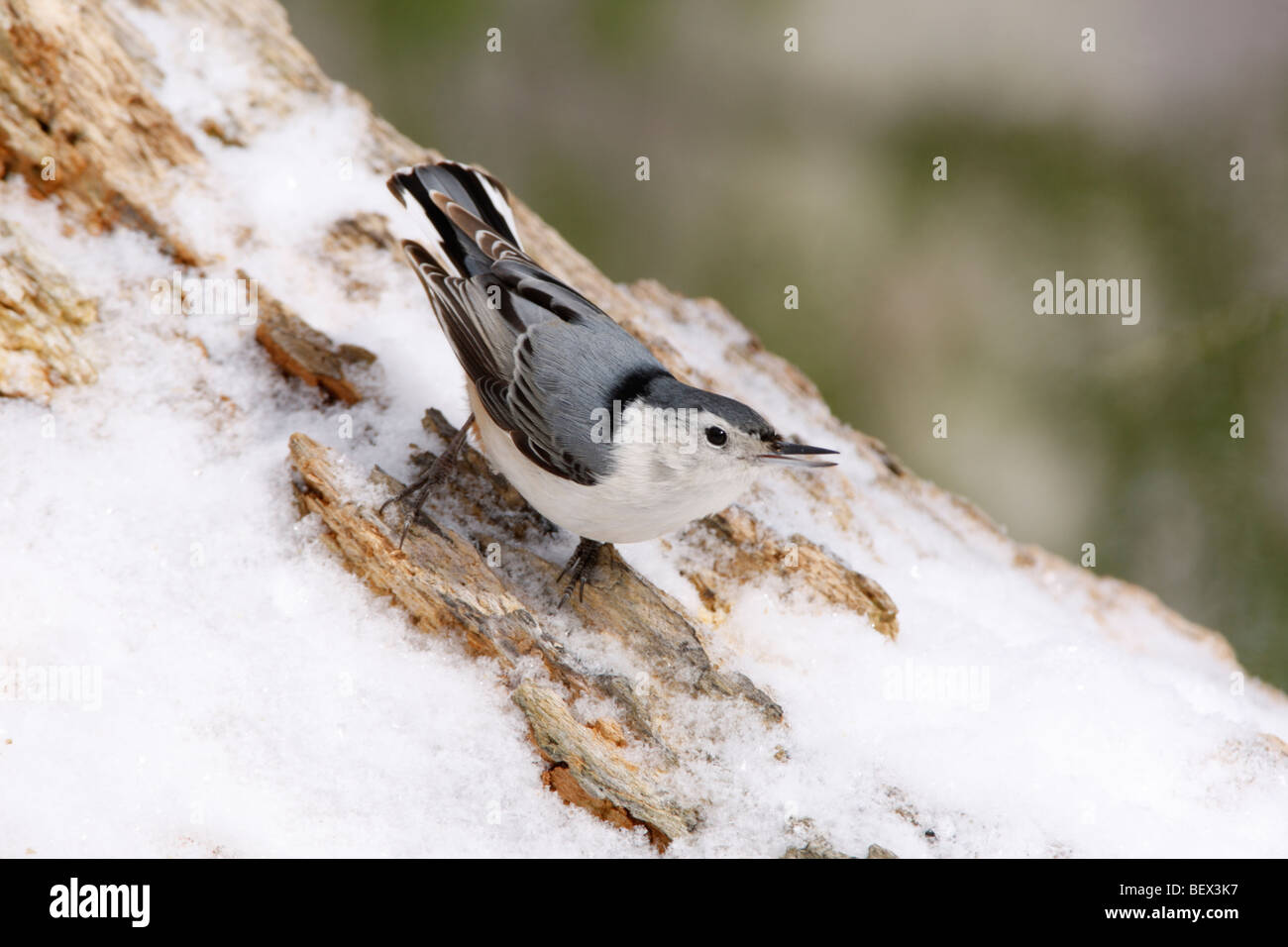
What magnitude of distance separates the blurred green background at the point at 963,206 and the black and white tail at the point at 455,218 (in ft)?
6.04

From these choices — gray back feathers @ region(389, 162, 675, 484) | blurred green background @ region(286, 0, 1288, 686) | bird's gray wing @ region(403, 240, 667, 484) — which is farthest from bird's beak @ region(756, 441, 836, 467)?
blurred green background @ region(286, 0, 1288, 686)

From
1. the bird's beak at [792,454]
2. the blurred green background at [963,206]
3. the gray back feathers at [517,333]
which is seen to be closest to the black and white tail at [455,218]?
the gray back feathers at [517,333]

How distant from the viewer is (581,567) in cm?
292

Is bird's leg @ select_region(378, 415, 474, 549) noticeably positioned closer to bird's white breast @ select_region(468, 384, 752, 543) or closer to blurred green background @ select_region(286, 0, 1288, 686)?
bird's white breast @ select_region(468, 384, 752, 543)

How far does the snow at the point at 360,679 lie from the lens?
2.29 meters

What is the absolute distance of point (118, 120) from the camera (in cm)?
339

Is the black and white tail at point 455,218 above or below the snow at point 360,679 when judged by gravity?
above

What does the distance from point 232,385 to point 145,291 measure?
449mm

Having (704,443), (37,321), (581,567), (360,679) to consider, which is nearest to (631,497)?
(704,443)

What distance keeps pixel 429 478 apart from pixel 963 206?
320 cm

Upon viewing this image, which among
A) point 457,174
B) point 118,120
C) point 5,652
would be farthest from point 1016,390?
point 5,652

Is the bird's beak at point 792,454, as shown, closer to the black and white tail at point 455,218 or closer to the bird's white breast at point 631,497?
the bird's white breast at point 631,497

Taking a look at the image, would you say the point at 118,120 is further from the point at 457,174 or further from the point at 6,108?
the point at 457,174

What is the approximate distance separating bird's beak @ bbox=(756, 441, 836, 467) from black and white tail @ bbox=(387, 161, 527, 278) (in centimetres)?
110
